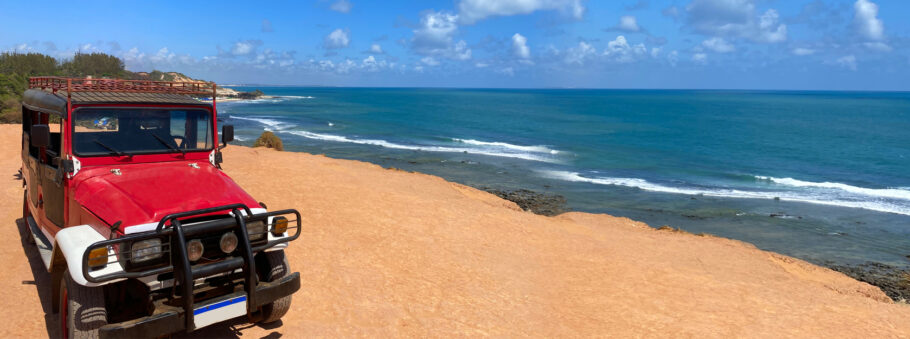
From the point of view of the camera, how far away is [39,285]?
24.9 ft

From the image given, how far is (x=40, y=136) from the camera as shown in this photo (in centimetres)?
620

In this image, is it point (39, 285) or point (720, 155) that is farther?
point (720, 155)

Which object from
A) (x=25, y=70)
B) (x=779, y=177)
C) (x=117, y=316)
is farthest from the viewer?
(x=25, y=70)

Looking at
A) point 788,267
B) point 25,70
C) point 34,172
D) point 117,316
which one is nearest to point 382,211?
point 34,172

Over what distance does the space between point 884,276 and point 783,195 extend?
471 inches

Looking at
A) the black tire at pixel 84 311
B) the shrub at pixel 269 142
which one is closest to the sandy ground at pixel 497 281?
the black tire at pixel 84 311

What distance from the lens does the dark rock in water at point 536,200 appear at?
2088 centimetres

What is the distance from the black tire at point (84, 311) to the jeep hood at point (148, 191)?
0.65 meters

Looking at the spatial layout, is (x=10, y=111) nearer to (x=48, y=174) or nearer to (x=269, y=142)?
(x=269, y=142)

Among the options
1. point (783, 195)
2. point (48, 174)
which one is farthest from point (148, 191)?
point (783, 195)

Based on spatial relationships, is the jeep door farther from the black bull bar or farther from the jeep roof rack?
the black bull bar

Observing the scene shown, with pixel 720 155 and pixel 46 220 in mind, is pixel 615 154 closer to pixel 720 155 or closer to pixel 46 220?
pixel 720 155

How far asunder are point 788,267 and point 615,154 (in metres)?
25.9

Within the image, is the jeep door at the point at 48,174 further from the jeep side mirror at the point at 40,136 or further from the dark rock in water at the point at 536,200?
the dark rock in water at the point at 536,200
